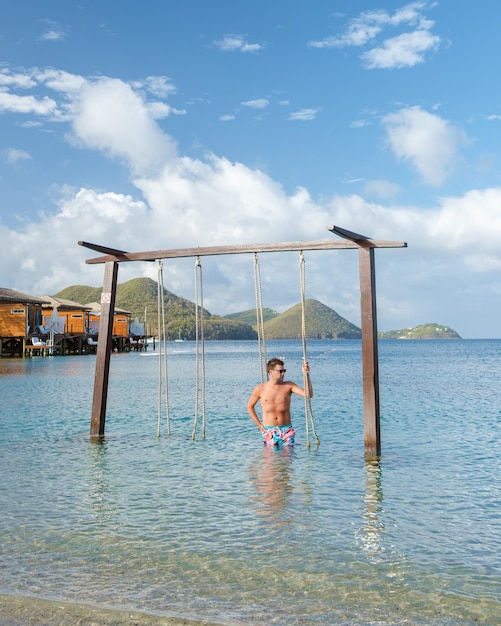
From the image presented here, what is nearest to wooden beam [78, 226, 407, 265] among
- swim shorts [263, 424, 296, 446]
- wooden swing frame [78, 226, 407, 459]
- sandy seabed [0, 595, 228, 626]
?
wooden swing frame [78, 226, 407, 459]

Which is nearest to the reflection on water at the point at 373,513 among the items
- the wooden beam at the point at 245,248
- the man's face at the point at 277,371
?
the man's face at the point at 277,371

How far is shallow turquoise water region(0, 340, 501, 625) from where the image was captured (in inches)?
179

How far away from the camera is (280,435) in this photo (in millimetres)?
10578

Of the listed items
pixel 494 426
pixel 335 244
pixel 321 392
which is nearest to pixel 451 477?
pixel 335 244

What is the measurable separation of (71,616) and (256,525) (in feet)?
8.65

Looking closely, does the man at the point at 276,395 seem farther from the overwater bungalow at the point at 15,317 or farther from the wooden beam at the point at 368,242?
the overwater bungalow at the point at 15,317

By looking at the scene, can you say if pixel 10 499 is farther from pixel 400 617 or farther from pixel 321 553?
pixel 400 617

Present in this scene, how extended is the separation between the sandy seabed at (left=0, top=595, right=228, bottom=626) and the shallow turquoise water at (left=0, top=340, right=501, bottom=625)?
0.16m

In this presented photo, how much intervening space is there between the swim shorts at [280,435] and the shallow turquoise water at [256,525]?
0.25 metres

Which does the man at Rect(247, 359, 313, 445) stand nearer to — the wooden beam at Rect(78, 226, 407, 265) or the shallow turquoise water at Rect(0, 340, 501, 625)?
the shallow turquoise water at Rect(0, 340, 501, 625)

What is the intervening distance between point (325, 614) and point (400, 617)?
476 millimetres

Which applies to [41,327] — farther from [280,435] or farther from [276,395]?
[276,395]

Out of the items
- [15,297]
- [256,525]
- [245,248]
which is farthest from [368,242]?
[15,297]

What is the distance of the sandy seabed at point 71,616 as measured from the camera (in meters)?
3.97
